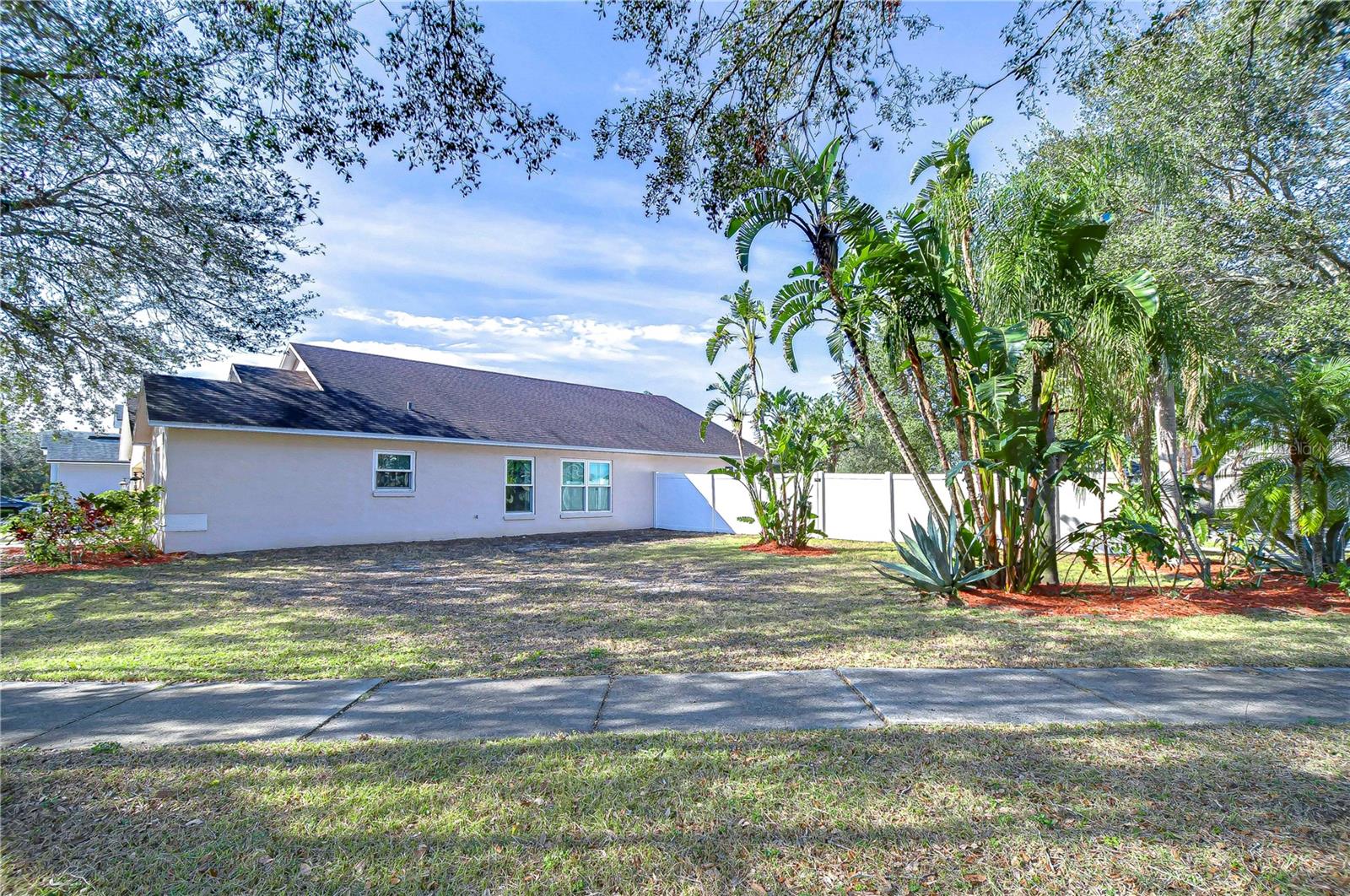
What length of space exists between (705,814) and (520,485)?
16.0 m

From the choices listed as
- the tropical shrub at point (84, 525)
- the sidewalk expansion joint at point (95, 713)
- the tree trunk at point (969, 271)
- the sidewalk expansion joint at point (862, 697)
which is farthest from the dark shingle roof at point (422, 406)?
the sidewalk expansion joint at point (862, 697)

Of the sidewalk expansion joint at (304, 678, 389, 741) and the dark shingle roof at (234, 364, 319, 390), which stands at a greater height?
the dark shingle roof at (234, 364, 319, 390)

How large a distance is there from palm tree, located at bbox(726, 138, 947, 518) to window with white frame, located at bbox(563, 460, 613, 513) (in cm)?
1186

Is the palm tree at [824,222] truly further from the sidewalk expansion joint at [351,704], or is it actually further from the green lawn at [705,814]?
the sidewalk expansion joint at [351,704]

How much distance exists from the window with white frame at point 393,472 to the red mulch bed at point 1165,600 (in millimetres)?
13122

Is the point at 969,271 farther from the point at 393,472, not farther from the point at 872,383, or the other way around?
the point at 393,472

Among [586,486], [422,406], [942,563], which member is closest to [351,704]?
[942,563]

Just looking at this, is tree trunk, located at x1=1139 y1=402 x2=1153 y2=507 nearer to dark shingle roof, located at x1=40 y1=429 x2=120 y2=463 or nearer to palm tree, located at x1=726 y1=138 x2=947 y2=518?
palm tree, located at x1=726 y1=138 x2=947 y2=518

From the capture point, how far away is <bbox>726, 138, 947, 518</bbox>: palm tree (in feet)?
23.3

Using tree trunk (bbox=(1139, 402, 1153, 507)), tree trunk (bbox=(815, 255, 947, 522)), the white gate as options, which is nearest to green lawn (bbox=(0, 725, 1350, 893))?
tree trunk (bbox=(815, 255, 947, 522))

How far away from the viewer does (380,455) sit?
15.6 m

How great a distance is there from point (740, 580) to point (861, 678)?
16.5ft

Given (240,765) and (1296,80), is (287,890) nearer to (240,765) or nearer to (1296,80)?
(240,765)

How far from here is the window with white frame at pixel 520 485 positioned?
18.0m
